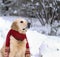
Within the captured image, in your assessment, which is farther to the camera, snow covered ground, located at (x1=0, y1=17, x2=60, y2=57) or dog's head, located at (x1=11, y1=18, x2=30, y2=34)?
snow covered ground, located at (x1=0, y1=17, x2=60, y2=57)

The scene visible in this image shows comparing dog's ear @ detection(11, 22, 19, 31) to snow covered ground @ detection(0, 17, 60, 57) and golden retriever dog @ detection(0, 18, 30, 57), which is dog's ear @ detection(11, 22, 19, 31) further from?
snow covered ground @ detection(0, 17, 60, 57)

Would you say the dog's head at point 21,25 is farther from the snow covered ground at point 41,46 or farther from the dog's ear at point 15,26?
the snow covered ground at point 41,46

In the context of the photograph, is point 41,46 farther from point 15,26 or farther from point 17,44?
point 15,26

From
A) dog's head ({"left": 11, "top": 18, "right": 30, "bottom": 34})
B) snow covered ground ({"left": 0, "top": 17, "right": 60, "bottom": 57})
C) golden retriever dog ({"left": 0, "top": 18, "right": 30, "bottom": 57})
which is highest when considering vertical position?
dog's head ({"left": 11, "top": 18, "right": 30, "bottom": 34})

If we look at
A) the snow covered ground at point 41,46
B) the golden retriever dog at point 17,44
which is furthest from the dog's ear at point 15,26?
the snow covered ground at point 41,46

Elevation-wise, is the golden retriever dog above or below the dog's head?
below

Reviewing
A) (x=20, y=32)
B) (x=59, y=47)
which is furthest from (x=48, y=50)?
(x=20, y=32)

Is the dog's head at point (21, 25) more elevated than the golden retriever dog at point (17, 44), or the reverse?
the dog's head at point (21, 25)

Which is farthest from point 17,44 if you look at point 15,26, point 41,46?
point 41,46

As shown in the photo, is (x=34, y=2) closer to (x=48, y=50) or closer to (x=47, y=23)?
(x=47, y=23)

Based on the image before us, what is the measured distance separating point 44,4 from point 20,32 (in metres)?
8.64

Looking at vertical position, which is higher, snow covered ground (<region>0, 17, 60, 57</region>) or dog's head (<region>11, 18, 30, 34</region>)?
dog's head (<region>11, 18, 30, 34</region>)

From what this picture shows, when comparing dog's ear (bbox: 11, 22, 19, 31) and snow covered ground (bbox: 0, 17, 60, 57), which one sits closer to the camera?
dog's ear (bbox: 11, 22, 19, 31)

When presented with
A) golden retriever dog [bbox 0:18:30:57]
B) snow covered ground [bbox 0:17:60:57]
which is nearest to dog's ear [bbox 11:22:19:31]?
golden retriever dog [bbox 0:18:30:57]
